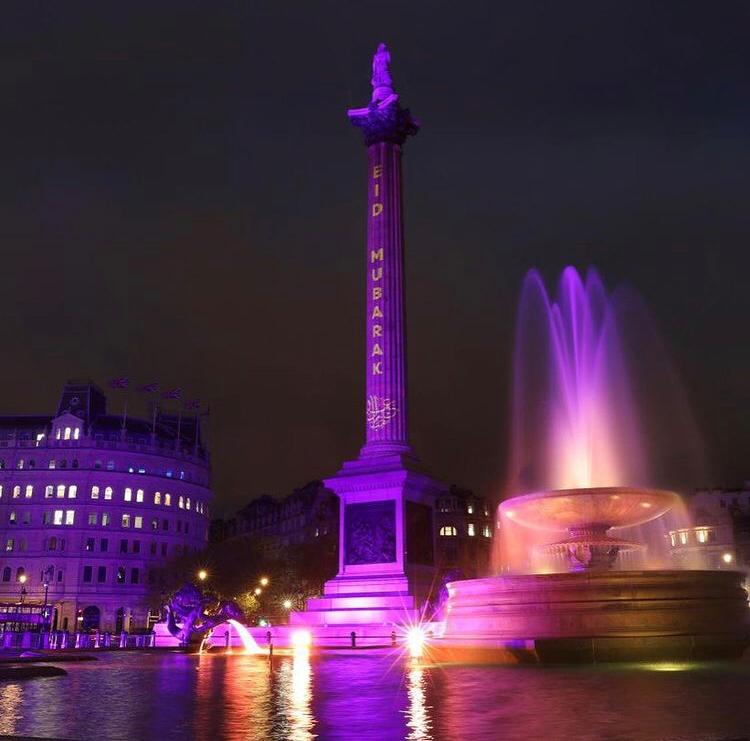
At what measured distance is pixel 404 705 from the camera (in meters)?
11.0

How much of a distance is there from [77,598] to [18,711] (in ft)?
271

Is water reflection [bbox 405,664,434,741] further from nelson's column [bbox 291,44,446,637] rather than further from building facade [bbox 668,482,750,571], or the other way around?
building facade [bbox 668,482,750,571]


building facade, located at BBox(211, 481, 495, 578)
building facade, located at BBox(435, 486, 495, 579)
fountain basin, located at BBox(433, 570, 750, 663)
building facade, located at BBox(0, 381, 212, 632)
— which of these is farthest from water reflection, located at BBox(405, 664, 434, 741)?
building facade, located at BBox(435, 486, 495, 579)

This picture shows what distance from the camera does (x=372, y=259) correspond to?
1769 inches

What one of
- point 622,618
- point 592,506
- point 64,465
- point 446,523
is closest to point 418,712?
point 622,618

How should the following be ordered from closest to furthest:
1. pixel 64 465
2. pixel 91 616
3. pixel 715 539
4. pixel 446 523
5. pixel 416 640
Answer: pixel 416 640 < pixel 91 616 < pixel 715 539 < pixel 64 465 < pixel 446 523

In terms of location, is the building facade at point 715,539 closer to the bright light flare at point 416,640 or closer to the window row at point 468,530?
the window row at point 468,530

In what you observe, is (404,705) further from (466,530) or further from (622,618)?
(466,530)

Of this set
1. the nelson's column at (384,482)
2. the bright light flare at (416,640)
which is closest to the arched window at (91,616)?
the nelson's column at (384,482)

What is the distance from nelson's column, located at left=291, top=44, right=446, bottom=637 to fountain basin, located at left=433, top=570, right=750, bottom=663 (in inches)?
679

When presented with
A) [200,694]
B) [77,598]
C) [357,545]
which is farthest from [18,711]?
[77,598]

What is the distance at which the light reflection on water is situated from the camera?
28.6 ft

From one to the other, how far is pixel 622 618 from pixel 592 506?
437 cm

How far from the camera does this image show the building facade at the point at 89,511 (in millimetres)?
87812
